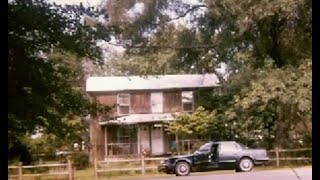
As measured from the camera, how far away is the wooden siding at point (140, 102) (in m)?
1.89

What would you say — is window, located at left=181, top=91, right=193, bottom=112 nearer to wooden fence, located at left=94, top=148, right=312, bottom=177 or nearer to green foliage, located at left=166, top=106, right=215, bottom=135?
green foliage, located at left=166, top=106, right=215, bottom=135

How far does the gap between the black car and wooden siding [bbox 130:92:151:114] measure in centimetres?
21

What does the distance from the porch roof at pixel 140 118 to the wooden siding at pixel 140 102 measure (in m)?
0.02

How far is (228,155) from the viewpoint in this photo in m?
1.93

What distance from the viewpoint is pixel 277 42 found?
1944mm

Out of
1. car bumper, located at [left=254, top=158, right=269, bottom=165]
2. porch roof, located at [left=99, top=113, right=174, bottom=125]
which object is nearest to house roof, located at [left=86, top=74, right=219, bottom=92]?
porch roof, located at [left=99, top=113, right=174, bottom=125]

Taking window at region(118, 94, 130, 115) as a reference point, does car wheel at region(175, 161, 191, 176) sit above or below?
below

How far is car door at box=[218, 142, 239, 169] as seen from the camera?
1.93 meters

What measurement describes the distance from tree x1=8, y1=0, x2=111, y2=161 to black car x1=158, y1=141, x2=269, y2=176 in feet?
1.38

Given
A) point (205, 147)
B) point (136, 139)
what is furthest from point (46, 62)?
point (205, 147)

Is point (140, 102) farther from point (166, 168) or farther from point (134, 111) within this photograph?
point (166, 168)

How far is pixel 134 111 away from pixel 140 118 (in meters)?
0.04

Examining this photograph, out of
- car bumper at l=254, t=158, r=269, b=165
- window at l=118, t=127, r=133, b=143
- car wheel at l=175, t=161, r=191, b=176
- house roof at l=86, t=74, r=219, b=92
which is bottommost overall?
car wheel at l=175, t=161, r=191, b=176

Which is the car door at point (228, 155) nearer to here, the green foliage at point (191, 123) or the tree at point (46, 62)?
the green foliage at point (191, 123)
